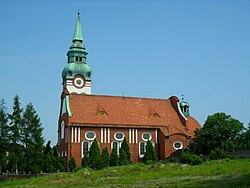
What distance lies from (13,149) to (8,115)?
4.00 metres

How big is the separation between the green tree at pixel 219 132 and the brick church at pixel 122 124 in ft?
21.9

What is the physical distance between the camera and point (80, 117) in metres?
52.4

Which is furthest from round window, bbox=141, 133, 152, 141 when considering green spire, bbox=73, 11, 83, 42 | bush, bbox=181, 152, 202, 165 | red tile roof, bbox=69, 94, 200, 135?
green spire, bbox=73, 11, 83, 42

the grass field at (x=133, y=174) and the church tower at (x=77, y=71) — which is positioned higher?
the church tower at (x=77, y=71)

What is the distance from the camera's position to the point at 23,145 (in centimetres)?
4562

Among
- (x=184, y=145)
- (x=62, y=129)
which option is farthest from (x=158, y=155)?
(x=62, y=129)

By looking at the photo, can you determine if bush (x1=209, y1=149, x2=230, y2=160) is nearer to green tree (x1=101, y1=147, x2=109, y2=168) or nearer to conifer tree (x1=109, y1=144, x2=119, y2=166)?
conifer tree (x1=109, y1=144, x2=119, y2=166)

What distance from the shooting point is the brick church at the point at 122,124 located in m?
51.6

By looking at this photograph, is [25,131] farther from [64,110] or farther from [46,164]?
[64,110]

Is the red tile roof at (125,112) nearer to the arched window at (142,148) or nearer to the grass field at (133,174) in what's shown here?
the arched window at (142,148)

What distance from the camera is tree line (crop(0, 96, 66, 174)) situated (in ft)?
143

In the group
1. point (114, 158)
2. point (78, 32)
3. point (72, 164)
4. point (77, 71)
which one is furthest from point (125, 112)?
point (78, 32)

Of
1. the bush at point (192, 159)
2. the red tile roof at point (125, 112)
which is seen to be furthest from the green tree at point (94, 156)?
the bush at point (192, 159)

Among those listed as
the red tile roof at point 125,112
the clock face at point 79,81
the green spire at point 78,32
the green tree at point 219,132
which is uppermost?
the green spire at point 78,32
